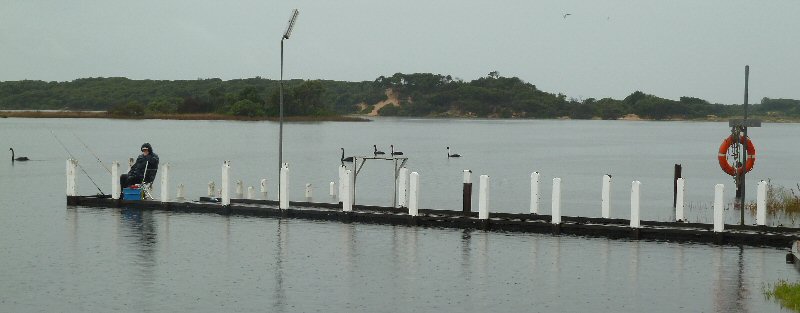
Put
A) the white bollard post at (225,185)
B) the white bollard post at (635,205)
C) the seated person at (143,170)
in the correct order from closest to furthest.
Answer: the white bollard post at (635,205) → the white bollard post at (225,185) → the seated person at (143,170)

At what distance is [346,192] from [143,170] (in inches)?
298

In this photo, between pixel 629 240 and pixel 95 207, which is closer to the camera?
pixel 629 240

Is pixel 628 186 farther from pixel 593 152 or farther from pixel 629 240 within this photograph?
pixel 593 152

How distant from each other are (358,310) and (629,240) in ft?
38.8

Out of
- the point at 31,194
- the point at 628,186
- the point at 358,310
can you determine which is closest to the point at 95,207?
the point at 31,194

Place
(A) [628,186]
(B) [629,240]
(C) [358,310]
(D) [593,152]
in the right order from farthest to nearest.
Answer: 1. (D) [593,152]
2. (A) [628,186]
3. (B) [629,240]
4. (C) [358,310]

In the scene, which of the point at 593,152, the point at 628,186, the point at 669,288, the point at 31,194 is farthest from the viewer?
the point at 593,152

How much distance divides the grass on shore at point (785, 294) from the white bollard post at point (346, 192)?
→ 13.2 meters

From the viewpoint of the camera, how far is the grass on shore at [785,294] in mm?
21391

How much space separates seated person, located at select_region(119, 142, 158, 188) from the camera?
123ft

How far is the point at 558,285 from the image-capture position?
24.4 meters

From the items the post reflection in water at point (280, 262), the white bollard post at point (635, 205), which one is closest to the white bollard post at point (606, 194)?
the white bollard post at point (635, 205)

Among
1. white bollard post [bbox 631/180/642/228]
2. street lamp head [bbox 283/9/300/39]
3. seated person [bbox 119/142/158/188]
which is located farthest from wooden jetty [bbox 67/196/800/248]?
street lamp head [bbox 283/9/300/39]

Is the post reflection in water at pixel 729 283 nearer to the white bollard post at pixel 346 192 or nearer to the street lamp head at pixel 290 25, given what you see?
the white bollard post at pixel 346 192
